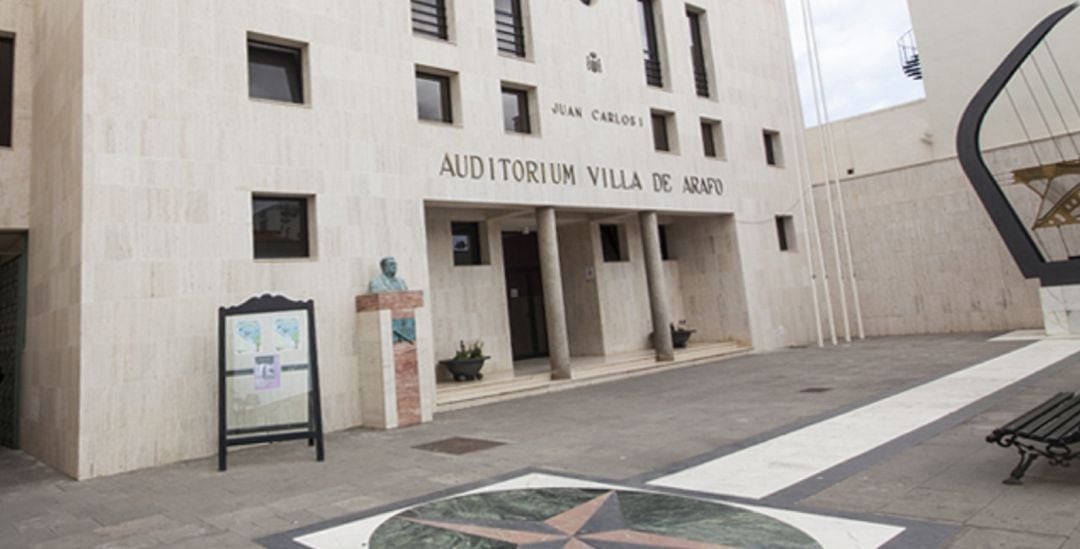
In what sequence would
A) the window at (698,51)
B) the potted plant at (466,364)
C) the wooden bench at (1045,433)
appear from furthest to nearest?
the window at (698,51)
the potted plant at (466,364)
the wooden bench at (1045,433)

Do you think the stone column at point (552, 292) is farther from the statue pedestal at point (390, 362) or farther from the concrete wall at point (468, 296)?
the statue pedestal at point (390, 362)

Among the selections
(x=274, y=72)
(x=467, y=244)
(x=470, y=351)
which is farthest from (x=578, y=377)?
(x=274, y=72)

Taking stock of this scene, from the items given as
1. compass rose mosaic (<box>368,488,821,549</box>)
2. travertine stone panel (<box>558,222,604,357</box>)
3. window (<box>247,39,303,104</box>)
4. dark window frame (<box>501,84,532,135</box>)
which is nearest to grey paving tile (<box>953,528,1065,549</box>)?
compass rose mosaic (<box>368,488,821,549</box>)

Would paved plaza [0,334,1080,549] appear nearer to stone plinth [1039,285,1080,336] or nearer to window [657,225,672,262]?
stone plinth [1039,285,1080,336]

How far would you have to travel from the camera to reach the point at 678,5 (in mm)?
17797

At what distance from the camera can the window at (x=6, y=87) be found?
10164 millimetres

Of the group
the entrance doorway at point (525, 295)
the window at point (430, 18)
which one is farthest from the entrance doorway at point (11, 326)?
the entrance doorway at point (525, 295)

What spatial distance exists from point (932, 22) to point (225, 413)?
2385 centimetres

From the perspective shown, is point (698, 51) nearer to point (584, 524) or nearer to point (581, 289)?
point (581, 289)

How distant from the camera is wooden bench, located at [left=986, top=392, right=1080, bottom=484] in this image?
4.36 meters

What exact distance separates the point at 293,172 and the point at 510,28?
21.8ft

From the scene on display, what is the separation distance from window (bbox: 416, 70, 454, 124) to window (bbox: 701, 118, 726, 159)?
838 cm

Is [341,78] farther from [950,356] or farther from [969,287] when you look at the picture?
[969,287]

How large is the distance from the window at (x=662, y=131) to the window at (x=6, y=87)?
523 inches
